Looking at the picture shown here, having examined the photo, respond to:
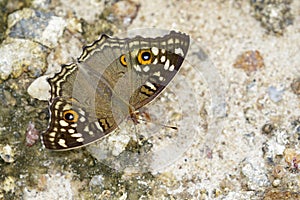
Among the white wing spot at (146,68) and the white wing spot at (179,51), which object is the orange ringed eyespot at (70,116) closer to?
the white wing spot at (146,68)

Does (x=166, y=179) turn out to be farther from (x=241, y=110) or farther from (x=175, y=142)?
(x=241, y=110)

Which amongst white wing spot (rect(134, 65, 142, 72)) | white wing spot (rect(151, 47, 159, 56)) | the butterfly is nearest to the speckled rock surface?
the butterfly

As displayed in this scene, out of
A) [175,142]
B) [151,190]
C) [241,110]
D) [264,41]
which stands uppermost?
[264,41]

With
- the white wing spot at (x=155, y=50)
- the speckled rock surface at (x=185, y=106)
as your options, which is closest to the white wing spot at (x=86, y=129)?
the speckled rock surface at (x=185, y=106)

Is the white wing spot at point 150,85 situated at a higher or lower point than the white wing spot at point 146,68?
lower

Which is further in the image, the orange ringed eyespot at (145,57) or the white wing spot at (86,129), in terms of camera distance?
the orange ringed eyespot at (145,57)

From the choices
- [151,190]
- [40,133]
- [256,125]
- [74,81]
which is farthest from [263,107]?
[40,133]

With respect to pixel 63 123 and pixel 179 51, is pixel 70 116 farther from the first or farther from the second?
pixel 179 51

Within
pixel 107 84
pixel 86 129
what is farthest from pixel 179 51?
pixel 86 129
